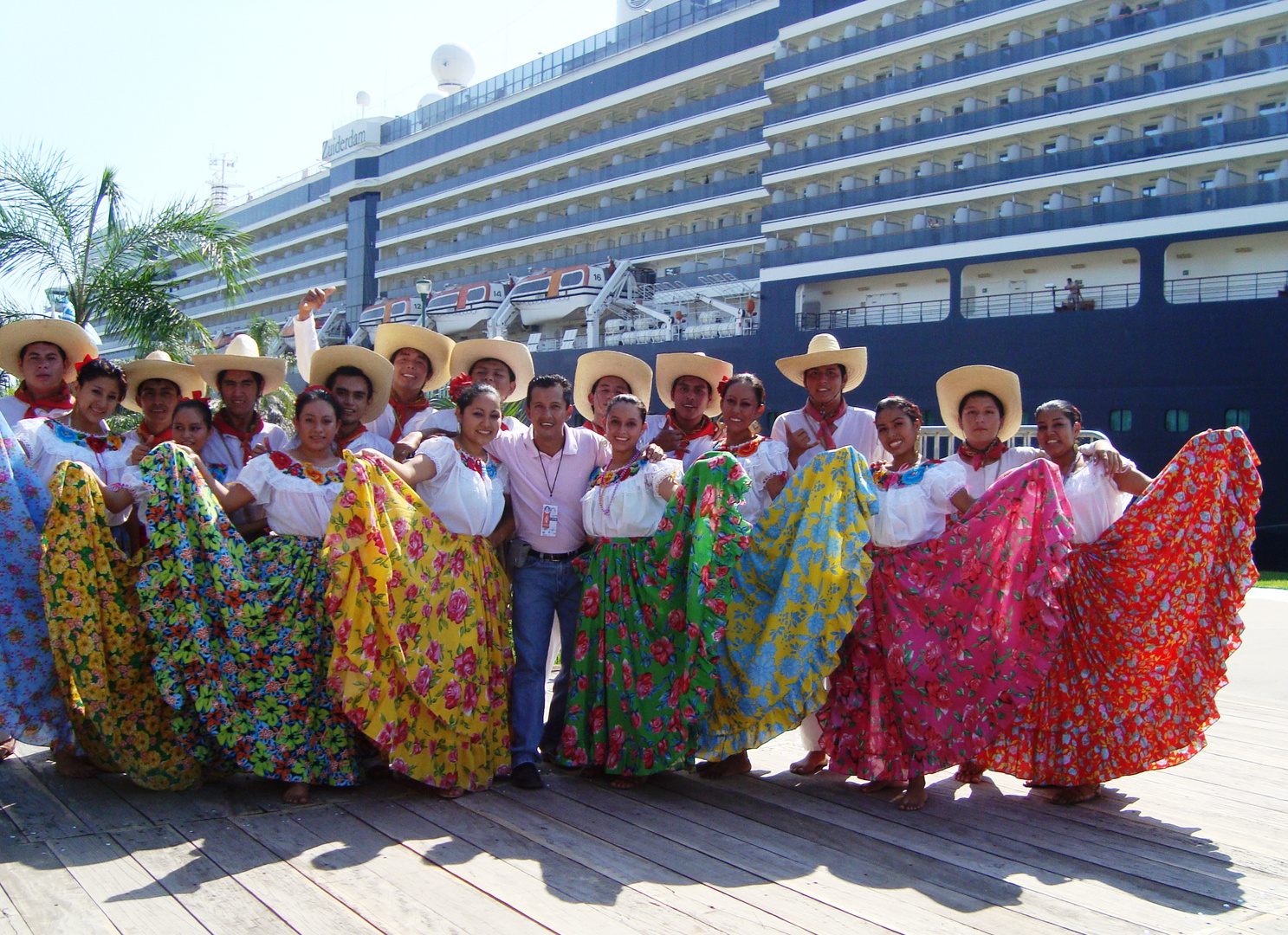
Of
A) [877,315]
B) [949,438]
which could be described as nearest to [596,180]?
[877,315]

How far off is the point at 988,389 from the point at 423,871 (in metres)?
2.94

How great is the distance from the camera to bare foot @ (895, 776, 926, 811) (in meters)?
3.71

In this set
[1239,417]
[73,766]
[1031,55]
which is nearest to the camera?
[73,766]

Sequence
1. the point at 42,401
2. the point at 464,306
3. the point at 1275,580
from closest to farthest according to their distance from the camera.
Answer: the point at 42,401
the point at 1275,580
the point at 464,306

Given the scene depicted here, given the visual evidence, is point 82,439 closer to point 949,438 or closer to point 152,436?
point 152,436

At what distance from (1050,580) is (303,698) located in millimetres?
2753

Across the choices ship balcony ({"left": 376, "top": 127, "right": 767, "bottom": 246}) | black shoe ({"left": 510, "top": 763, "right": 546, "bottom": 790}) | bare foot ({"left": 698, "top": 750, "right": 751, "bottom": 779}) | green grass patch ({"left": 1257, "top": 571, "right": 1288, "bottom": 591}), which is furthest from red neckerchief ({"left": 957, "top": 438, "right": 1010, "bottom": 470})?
ship balcony ({"left": 376, "top": 127, "right": 767, "bottom": 246})

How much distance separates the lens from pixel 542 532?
4082 mm

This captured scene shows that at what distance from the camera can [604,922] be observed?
269 cm

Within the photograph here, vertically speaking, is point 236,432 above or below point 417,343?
below

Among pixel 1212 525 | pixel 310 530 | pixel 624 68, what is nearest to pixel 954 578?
pixel 1212 525

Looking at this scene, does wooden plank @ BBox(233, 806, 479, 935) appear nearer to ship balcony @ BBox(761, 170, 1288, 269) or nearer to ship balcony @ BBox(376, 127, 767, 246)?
ship balcony @ BBox(761, 170, 1288, 269)

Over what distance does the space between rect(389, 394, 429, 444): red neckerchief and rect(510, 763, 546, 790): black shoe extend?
1.67 metres

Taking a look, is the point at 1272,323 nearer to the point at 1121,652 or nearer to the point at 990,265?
the point at 990,265
